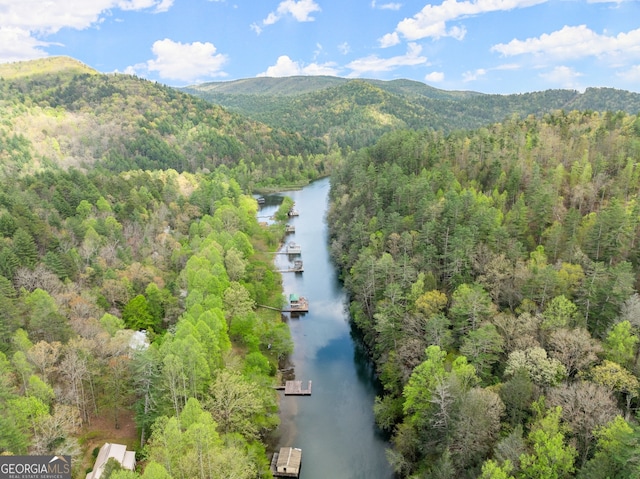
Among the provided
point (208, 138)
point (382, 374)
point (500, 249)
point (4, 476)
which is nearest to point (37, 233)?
point (4, 476)

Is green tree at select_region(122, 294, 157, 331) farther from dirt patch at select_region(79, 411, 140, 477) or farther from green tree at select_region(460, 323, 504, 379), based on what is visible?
green tree at select_region(460, 323, 504, 379)

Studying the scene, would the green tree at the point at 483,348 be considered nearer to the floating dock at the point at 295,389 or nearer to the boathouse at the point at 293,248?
the floating dock at the point at 295,389

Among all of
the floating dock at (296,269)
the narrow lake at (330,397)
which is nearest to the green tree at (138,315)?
the narrow lake at (330,397)

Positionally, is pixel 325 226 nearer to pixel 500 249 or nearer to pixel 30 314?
pixel 500 249

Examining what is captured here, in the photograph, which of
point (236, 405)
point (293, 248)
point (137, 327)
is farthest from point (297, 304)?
point (236, 405)

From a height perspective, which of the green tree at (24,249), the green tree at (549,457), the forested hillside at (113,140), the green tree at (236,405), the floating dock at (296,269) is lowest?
the floating dock at (296,269)

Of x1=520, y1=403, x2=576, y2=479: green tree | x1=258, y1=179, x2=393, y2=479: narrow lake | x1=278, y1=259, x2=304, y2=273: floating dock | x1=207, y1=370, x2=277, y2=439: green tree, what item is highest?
x1=520, y1=403, x2=576, y2=479: green tree

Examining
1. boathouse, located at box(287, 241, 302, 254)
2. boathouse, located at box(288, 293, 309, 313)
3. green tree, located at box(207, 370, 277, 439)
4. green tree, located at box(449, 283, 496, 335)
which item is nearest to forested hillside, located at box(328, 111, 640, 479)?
green tree, located at box(449, 283, 496, 335)
